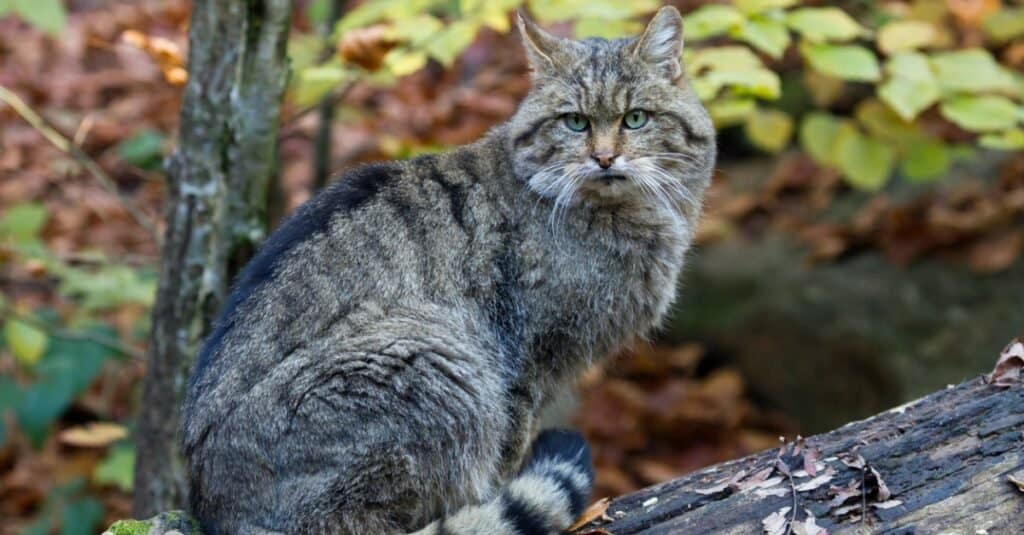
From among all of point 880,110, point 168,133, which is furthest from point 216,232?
point 168,133

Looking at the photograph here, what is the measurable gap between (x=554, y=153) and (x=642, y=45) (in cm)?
58

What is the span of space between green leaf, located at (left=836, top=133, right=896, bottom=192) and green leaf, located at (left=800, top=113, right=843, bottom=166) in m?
0.08

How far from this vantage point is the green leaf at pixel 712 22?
4.54 meters

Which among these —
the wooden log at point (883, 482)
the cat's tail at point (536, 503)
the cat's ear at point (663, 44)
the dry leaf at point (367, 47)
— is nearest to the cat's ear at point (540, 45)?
the cat's ear at point (663, 44)

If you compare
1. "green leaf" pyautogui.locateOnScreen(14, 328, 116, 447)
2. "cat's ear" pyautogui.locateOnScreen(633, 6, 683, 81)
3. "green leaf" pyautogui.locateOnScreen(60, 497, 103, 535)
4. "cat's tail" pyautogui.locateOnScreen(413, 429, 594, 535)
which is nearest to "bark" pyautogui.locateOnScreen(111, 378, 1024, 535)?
"cat's tail" pyautogui.locateOnScreen(413, 429, 594, 535)

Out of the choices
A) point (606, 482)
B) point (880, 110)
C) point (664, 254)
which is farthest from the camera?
point (606, 482)

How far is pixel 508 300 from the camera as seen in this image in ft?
13.3

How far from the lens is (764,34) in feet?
14.8

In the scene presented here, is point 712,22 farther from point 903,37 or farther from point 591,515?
point 591,515

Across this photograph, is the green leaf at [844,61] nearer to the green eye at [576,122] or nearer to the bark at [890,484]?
the green eye at [576,122]

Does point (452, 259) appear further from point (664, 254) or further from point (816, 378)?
point (816, 378)

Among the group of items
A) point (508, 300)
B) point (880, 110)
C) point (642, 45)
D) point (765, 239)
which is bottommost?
point (765, 239)

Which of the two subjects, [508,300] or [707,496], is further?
[508,300]

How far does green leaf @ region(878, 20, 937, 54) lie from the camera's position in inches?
195
